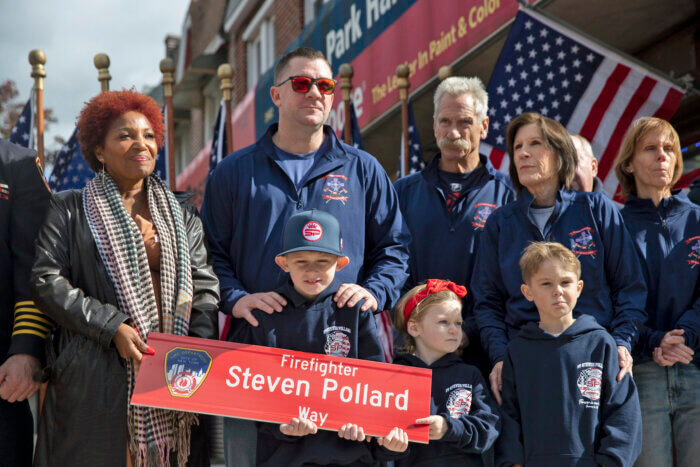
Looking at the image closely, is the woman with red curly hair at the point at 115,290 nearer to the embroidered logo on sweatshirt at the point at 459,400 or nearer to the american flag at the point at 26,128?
the embroidered logo on sweatshirt at the point at 459,400

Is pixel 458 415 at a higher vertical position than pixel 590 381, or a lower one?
lower

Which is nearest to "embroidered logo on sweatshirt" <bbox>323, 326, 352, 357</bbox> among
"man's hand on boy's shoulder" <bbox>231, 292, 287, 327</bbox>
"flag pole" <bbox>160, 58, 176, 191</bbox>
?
"man's hand on boy's shoulder" <bbox>231, 292, 287, 327</bbox>

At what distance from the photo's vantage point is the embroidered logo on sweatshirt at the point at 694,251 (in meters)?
4.15

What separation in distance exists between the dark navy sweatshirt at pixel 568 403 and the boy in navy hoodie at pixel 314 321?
2.05 ft

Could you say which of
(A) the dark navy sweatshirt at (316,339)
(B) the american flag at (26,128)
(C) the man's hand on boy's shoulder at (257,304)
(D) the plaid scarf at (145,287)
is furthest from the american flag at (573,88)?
(B) the american flag at (26,128)

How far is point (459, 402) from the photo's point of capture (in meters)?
3.73

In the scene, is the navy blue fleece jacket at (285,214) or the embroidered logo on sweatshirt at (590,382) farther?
the navy blue fleece jacket at (285,214)

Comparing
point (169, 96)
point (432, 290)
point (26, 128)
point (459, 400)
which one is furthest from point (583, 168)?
point (26, 128)

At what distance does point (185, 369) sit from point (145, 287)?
0.47 metres

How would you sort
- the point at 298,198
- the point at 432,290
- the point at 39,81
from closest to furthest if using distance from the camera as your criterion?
the point at 432,290 < the point at 298,198 < the point at 39,81

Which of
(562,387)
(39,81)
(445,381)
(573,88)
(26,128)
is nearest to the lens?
(562,387)

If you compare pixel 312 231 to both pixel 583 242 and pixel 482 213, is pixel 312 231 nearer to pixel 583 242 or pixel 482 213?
pixel 482 213

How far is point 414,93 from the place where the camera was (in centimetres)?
976

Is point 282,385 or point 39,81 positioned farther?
point 39,81
